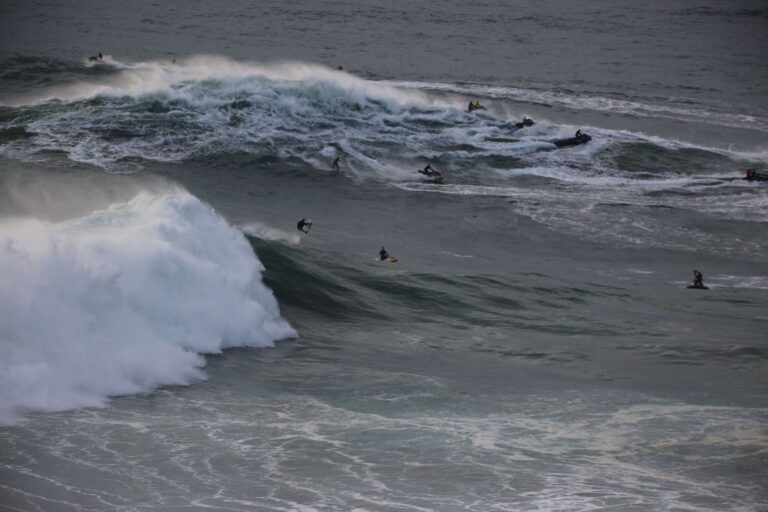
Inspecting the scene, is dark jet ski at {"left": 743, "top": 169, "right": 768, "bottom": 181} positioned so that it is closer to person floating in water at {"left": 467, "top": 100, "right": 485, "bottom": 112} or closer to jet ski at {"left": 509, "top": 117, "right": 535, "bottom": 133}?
jet ski at {"left": 509, "top": 117, "right": 535, "bottom": 133}

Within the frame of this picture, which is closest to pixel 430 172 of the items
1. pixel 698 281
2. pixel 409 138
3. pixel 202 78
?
pixel 409 138

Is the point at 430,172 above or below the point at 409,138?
below

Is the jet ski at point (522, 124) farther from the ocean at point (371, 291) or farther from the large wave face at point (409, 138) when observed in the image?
the large wave face at point (409, 138)

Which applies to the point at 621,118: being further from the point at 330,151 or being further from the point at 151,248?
the point at 151,248

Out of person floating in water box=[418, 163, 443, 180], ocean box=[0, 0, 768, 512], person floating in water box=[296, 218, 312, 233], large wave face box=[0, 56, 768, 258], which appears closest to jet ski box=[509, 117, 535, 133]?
ocean box=[0, 0, 768, 512]

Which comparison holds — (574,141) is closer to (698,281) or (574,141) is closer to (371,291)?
(698,281)

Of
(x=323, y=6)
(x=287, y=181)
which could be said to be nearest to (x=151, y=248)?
(x=287, y=181)
